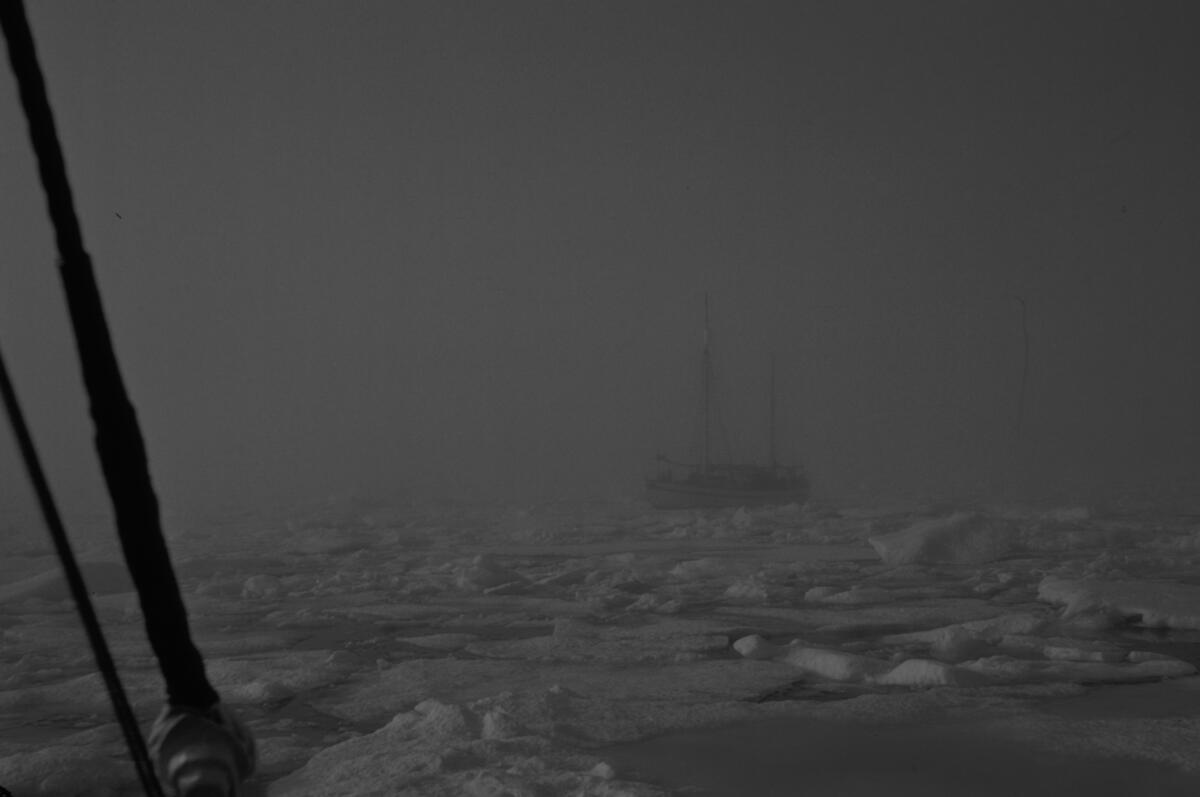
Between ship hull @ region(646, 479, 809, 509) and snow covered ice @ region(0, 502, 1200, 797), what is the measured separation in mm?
16123

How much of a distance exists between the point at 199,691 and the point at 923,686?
655cm

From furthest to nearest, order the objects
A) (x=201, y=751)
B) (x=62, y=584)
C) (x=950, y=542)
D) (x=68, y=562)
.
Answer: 1. (x=950, y=542)
2. (x=62, y=584)
3. (x=68, y=562)
4. (x=201, y=751)

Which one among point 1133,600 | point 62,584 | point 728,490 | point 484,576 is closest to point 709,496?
point 728,490

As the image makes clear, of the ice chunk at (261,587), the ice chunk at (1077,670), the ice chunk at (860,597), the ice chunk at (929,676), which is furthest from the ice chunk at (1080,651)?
the ice chunk at (261,587)

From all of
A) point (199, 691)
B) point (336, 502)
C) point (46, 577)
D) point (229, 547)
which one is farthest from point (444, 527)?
point (199, 691)

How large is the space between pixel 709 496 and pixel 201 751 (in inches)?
1321

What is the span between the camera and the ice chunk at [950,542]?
14969 millimetres

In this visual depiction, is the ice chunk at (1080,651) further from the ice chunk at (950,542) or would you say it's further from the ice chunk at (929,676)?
the ice chunk at (950,542)

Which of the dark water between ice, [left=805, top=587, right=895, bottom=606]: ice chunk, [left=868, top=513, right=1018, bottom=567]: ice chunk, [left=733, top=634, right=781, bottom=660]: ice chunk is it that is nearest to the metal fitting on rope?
the dark water between ice

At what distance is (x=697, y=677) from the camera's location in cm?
731

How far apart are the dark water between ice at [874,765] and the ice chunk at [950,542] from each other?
9587 mm

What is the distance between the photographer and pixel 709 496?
3409cm

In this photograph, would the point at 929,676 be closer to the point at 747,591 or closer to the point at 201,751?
the point at 747,591

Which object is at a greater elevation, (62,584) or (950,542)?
(62,584)
